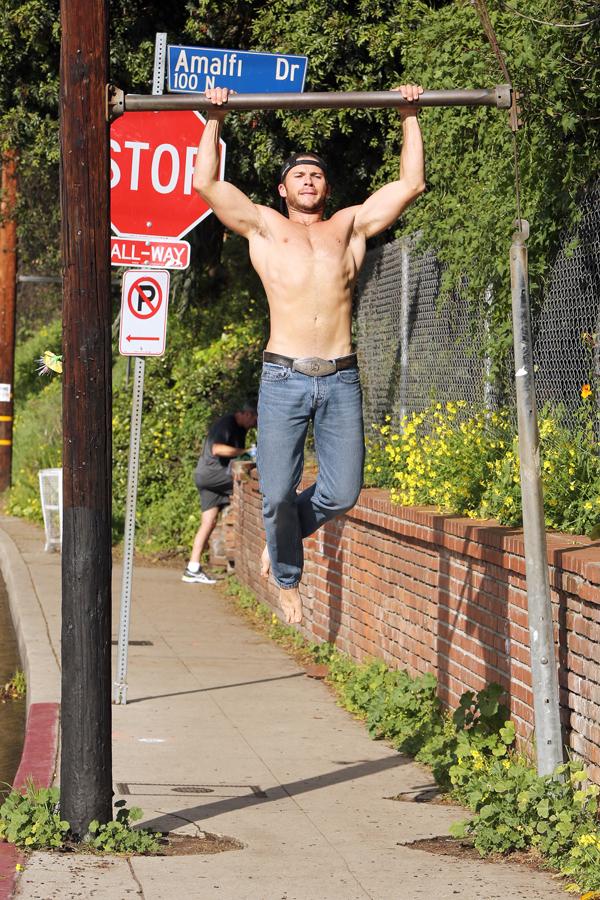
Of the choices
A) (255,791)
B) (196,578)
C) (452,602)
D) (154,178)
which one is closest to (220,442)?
(196,578)

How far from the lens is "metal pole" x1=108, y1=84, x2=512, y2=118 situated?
5707mm

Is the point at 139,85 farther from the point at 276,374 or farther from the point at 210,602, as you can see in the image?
the point at 276,374

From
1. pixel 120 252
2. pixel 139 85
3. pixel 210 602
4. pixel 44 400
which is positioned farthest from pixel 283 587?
pixel 44 400

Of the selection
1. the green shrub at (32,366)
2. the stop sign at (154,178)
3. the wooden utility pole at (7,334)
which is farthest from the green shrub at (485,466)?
the green shrub at (32,366)

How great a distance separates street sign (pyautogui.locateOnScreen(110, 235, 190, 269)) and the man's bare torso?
277 cm

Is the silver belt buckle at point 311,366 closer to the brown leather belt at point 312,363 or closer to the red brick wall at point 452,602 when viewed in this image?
the brown leather belt at point 312,363

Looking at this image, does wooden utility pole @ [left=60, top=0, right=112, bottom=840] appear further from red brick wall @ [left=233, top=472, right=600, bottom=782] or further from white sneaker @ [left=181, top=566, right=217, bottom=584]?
white sneaker @ [left=181, top=566, right=217, bottom=584]

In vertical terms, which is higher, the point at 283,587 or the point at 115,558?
the point at 283,587

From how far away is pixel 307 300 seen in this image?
621 cm

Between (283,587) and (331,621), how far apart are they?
12.9 feet

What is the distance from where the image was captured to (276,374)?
628 cm

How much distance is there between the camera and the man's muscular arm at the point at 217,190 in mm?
6074

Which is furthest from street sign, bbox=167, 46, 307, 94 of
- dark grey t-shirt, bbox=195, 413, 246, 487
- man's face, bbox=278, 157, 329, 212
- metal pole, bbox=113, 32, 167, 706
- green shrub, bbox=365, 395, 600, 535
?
dark grey t-shirt, bbox=195, 413, 246, 487

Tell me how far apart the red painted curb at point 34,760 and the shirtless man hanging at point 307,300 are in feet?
5.74
